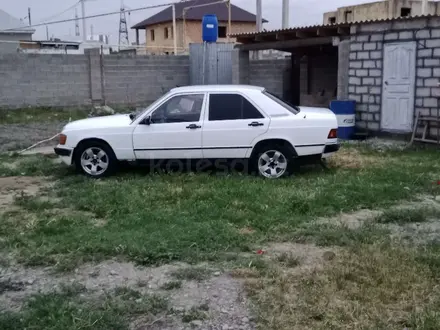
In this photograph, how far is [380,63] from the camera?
511 inches

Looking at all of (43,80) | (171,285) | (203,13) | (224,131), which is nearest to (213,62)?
(43,80)

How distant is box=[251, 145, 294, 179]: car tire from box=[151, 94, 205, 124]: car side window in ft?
3.89

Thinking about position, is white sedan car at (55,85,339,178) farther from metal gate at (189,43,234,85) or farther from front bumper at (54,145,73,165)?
metal gate at (189,43,234,85)

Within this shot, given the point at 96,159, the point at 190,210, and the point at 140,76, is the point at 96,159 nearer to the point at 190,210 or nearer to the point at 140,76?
the point at 190,210

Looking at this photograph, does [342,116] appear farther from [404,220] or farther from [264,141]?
[404,220]

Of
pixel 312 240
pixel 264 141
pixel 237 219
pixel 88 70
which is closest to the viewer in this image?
pixel 312 240

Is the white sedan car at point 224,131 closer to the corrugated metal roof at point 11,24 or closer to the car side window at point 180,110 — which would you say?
the car side window at point 180,110

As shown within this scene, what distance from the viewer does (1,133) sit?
14.5 m

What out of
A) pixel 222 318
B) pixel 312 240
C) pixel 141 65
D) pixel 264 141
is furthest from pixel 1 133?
pixel 222 318

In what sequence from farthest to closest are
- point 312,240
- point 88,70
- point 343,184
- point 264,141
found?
point 88,70 < point 264,141 < point 343,184 < point 312,240

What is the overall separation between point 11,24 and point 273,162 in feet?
101

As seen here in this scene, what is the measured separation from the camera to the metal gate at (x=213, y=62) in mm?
19594

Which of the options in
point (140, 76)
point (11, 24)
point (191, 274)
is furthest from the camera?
point (11, 24)

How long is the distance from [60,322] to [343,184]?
17.1ft
